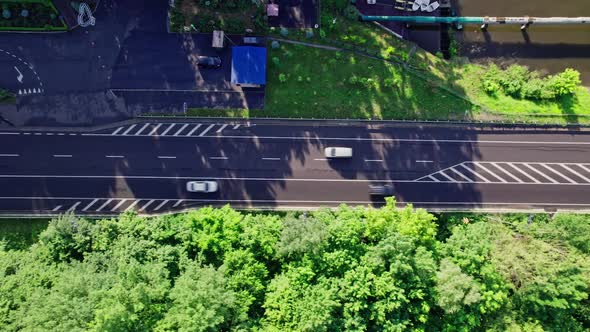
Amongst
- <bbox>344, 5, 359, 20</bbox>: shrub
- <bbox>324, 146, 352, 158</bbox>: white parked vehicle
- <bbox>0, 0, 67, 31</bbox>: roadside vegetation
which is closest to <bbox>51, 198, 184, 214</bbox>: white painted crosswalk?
<bbox>324, 146, 352, 158</bbox>: white parked vehicle

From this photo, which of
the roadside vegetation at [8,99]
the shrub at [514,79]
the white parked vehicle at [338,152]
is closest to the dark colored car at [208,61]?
the white parked vehicle at [338,152]

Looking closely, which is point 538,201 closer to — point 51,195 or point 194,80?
point 194,80

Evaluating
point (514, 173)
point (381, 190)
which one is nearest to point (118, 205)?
point (381, 190)

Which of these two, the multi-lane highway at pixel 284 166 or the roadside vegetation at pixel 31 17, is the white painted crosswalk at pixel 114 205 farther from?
the roadside vegetation at pixel 31 17

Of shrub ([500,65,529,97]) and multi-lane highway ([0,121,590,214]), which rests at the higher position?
shrub ([500,65,529,97])

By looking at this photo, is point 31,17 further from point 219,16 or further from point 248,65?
point 248,65

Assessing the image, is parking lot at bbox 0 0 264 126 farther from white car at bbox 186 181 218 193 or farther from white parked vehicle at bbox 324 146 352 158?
white parked vehicle at bbox 324 146 352 158

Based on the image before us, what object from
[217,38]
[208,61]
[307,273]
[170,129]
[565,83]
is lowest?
[307,273]
